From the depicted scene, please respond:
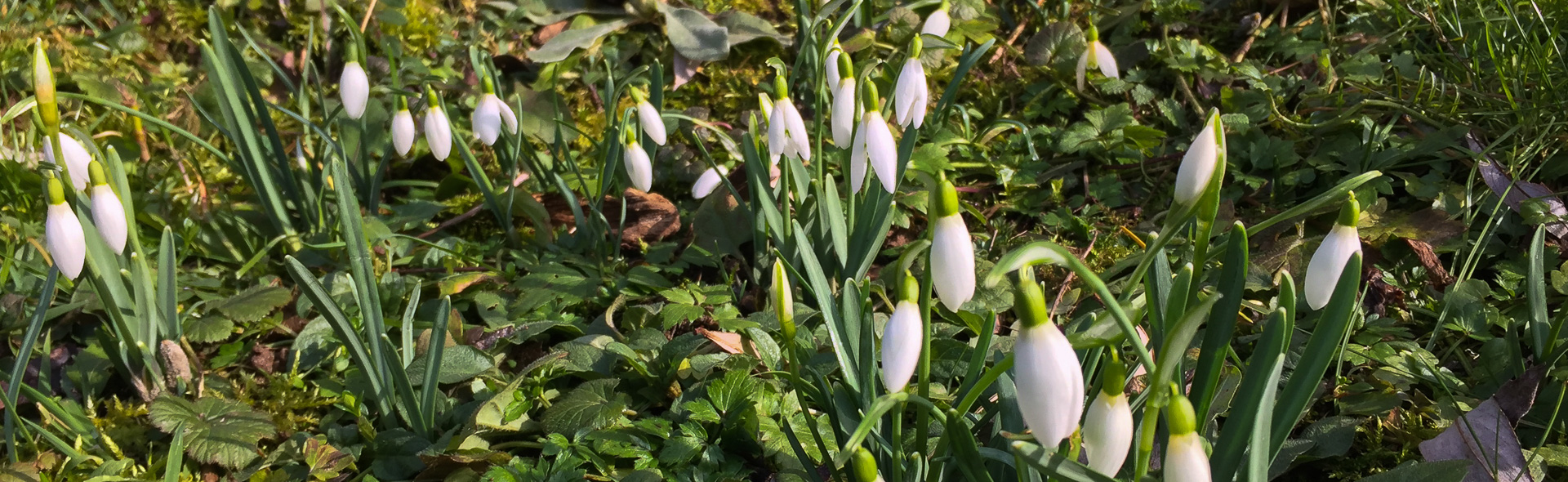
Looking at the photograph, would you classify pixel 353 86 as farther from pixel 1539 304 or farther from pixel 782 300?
pixel 1539 304

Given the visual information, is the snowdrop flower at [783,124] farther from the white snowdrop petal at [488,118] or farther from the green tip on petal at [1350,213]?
the green tip on petal at [1350,213]

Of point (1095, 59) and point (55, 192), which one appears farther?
point (1095, 59)

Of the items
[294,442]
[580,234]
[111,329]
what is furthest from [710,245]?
[111,329]

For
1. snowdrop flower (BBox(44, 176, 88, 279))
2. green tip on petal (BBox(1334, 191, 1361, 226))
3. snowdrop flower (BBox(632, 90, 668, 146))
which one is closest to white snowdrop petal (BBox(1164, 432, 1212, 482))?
green tip on petal (BBox(1334, 191, 1361, 226))

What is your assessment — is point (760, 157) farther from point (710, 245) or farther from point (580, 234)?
point (580, 234)

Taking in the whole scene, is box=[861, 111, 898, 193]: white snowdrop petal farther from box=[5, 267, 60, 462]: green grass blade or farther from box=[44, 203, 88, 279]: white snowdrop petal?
box=[5, 267, 60, 462]: green grass blade

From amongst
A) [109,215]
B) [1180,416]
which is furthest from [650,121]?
[1180,416]
